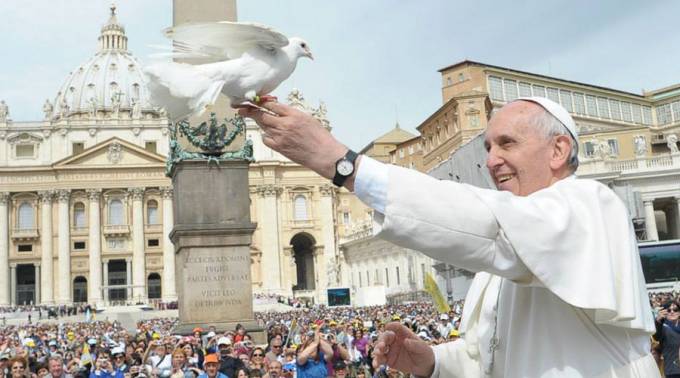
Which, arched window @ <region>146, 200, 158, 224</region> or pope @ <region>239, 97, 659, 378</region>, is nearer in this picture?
pope @ <region>239, 97, 659, 378</region>

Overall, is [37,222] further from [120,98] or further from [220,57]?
[220,57]

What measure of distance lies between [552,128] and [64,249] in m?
82.4

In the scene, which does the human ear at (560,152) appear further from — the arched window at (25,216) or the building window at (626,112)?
the arched window at (25,216)

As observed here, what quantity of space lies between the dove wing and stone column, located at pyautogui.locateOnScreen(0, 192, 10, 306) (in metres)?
81.6

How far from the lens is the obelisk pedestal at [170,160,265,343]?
13.4 m

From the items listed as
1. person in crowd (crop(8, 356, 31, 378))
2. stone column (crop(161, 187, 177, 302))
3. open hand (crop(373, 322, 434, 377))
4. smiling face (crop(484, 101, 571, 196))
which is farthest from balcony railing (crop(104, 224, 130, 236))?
smiling face (crop(484, 101, 571, 196))

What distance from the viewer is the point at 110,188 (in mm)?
79812

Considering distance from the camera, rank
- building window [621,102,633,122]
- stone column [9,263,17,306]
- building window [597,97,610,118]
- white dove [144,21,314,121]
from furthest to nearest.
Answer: stone column [9,263,17,306]
building window [621,102,633,122]
building window [597,97,610,118]
white dove [144,21,314,121]

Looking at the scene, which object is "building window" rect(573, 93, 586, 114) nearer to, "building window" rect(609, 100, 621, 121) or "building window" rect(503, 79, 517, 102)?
"building window" rect(609, 100, 621, 121)

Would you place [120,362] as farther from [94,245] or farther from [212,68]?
[94,245]

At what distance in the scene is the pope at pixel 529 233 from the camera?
5.67 ft

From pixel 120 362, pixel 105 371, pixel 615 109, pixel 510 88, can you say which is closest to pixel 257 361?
pixel 105 371

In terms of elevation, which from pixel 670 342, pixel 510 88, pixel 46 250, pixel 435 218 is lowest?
pixel 670 342

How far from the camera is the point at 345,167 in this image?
179cm
